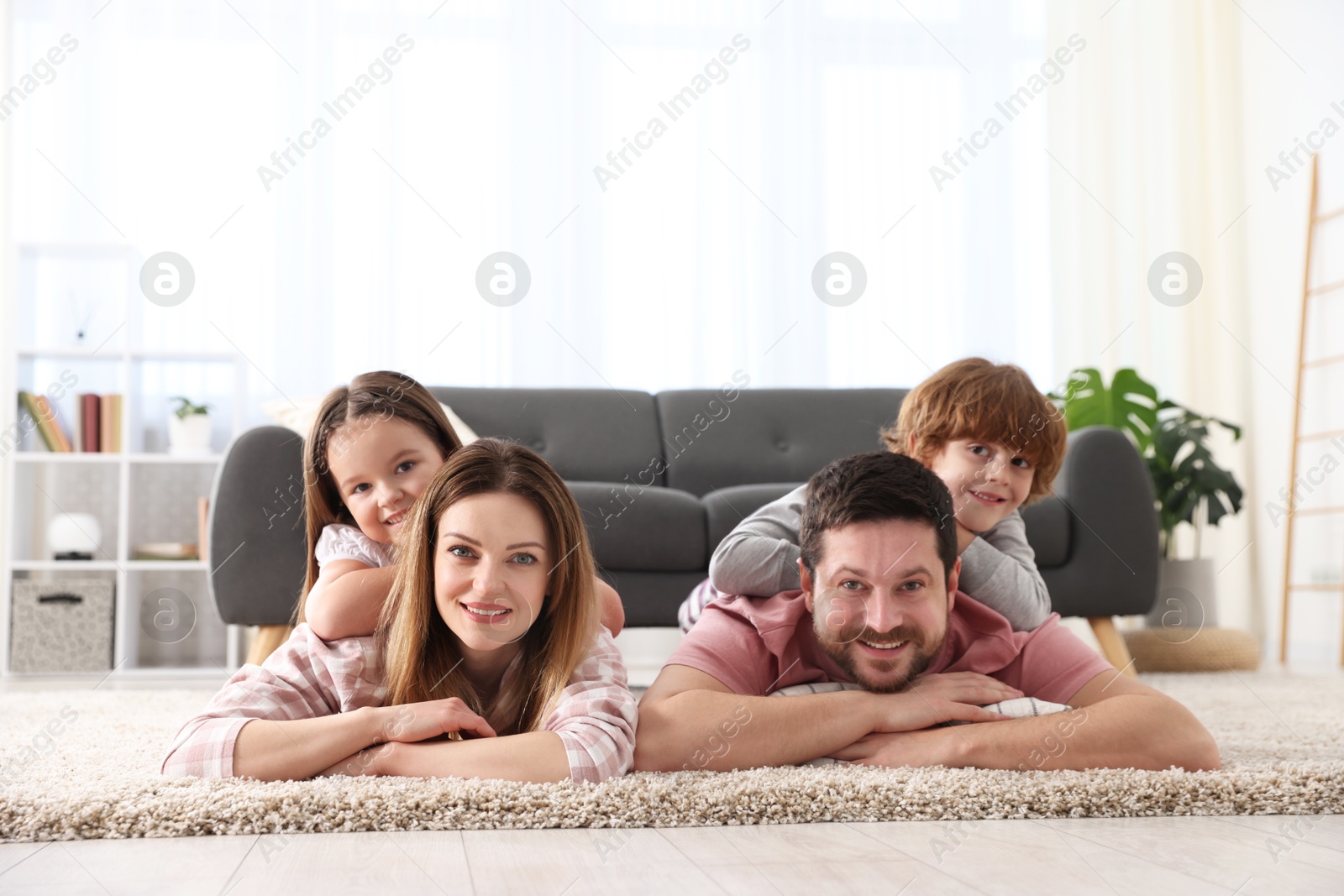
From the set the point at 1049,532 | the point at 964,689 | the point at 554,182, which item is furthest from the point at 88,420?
the point at 964,689

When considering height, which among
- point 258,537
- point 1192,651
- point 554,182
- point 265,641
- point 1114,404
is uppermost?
point 554,182

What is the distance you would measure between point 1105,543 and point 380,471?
1675 mm

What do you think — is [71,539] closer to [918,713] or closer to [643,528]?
[643,528]

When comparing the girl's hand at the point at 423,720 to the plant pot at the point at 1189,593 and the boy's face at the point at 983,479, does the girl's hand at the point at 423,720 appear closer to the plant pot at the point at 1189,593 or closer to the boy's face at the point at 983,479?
the boy's face at the point at 983,479

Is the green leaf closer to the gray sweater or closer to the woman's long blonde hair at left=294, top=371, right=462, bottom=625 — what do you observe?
the gray sweater

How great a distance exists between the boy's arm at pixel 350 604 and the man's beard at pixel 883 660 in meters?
0.51

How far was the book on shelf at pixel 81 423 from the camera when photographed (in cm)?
329

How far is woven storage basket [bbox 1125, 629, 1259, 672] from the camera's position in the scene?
9.60ft

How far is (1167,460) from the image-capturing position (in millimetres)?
3309

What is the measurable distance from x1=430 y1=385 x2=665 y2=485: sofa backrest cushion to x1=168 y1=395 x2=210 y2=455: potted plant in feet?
2.83

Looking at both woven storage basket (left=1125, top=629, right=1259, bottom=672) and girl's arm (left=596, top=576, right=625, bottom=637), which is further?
woven storage basket (left=1125, top=629, right=1259, bottom=672)

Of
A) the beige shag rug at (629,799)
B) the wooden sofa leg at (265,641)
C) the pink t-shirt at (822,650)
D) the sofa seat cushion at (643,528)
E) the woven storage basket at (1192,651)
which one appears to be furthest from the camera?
the woven storage basket at (1192,651)

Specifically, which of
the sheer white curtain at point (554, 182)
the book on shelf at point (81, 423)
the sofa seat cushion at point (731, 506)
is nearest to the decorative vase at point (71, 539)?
the book on shelf at point (81, 423)

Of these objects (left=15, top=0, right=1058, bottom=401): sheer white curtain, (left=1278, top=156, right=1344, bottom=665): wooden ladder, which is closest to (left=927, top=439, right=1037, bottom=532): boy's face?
(left=15, top=0, right=1058, bottom=401): sheer white curtain
